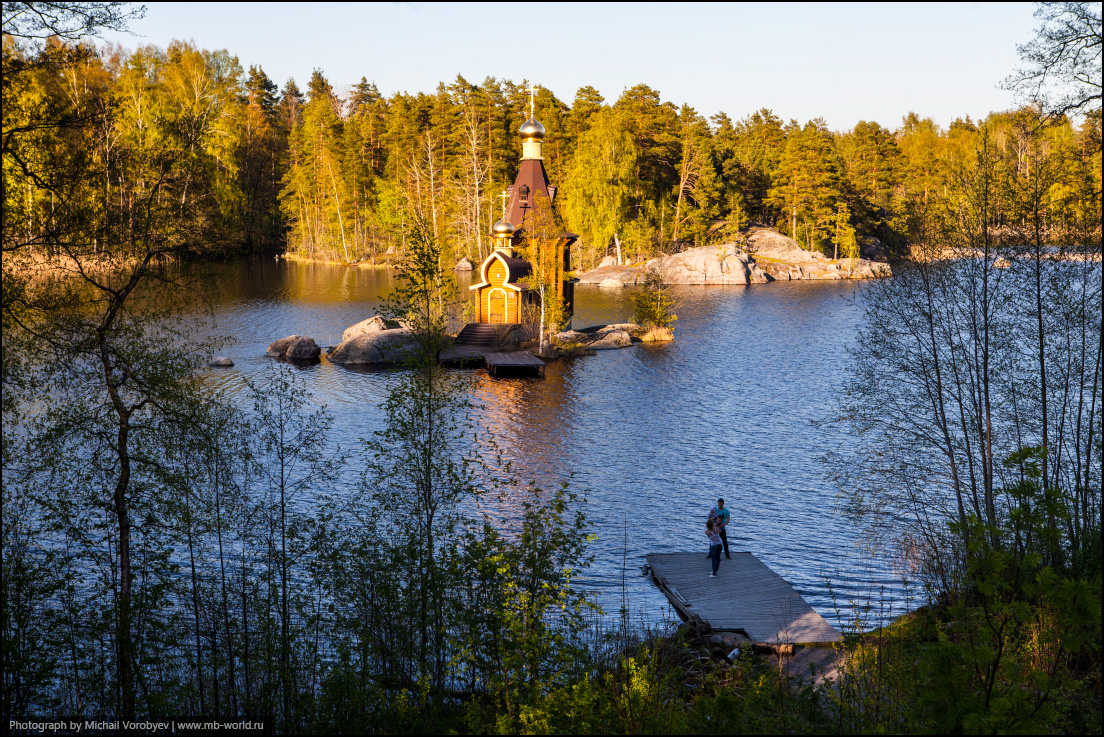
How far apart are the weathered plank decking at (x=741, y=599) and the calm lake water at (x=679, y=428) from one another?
0.44 metres

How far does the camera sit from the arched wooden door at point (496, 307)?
42.4m

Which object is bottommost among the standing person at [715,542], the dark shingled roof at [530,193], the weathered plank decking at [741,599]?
the weathered plank decking at [741,599]

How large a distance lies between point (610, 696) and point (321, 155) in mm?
80781

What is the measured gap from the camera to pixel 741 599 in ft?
49.5

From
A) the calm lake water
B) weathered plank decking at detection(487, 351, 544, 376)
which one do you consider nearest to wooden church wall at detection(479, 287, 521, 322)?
weathered plank decking at detection(487, 351, 544, 376)

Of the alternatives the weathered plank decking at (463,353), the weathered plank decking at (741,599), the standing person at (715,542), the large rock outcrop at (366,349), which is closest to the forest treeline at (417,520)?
the weathered plank decking at (741,599)

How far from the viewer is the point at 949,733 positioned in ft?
21.7

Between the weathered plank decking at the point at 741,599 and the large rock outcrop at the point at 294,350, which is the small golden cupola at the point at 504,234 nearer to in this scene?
the large rock outcrop at the point at 294,350

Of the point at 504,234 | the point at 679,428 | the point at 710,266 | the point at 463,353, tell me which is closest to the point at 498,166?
the point at 710,266

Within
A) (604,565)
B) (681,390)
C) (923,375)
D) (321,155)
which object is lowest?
(604,565)

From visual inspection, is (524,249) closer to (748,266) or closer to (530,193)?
(530,193)

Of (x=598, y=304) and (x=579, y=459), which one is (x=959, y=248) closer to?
(x=579, y=459)

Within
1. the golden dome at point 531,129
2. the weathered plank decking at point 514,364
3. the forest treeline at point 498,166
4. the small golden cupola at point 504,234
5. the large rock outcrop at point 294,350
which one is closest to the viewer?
the weathered plank decking at point 514,364

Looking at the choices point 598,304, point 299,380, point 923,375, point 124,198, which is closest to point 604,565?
point 923,375
